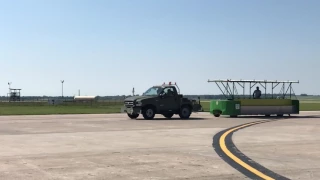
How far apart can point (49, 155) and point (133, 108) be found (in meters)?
16.3

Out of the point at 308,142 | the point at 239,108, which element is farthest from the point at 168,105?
the point at 308,142

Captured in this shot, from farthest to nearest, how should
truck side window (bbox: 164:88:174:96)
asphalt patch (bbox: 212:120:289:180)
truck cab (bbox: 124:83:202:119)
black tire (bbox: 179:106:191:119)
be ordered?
black tire (bbox: 179:106:191:119) < truck side window (bbox: 164:88:174:96) < truck cab (bbox: 124:83:202:119) < asphalt patch (bbox: 212:120:289:180)

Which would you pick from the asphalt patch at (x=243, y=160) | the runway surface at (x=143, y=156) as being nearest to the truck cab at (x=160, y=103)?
the runway surface at (x=143, y=156)

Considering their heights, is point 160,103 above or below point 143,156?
above

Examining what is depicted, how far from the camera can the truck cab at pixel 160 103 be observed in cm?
2748

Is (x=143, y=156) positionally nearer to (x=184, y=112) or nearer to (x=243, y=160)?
(x=243, y=160)

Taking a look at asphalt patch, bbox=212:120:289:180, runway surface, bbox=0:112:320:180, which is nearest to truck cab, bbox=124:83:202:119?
runway surface, bbox=0:112:320:180

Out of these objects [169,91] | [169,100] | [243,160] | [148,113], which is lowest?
[243,160]

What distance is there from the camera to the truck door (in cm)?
2822

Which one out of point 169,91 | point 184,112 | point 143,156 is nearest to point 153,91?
point 169,91

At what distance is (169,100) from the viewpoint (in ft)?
93.5

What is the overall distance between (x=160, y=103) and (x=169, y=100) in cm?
69

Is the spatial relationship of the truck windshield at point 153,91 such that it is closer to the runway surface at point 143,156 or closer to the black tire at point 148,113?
the black tire at point 148,113

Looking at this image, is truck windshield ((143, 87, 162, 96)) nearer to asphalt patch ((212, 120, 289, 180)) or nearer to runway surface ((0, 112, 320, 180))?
runway surface ((0, 112, 320, 180))
